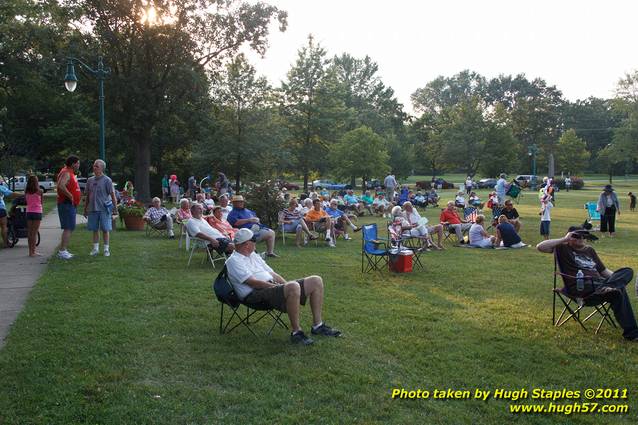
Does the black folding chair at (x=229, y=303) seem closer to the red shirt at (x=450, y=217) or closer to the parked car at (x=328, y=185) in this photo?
the red shirt at (x=450, y=217)

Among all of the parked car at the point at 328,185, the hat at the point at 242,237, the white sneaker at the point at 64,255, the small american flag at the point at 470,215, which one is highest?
the parked car at the point at 328,185

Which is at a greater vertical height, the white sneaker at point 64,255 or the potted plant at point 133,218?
the potted plant at point 133,218

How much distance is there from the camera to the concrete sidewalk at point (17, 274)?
673cm

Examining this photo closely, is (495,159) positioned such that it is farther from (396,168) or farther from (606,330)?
(606,330)

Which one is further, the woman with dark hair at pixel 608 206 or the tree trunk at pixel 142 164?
the tree trunk at pixel 142 164

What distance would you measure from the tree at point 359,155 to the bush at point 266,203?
27697 millimetres

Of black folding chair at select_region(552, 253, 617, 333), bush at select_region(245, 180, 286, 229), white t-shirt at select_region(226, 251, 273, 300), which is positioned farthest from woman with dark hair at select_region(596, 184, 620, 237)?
white t-shirt at select_region(226, 251, 273, 300)

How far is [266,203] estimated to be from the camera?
15.8m

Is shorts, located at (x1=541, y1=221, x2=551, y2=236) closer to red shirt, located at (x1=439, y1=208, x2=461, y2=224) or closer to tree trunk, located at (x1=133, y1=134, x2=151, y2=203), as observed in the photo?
red shirt, located at (x1=439, y1=208, x2=461, y2=224)

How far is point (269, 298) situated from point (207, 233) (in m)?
4.85

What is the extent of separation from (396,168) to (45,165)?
1294 inches

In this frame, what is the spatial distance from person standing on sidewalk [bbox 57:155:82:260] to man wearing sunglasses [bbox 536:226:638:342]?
7837 mm

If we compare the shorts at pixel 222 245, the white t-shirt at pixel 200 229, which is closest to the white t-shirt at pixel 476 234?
the white t-shirt at pixel 200 229

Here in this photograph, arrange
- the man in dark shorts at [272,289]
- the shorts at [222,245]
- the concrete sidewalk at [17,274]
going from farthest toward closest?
the shorts at [222,245] → the concrete sidewalk at [17,274] → the man in dark shorts at [272,289]
